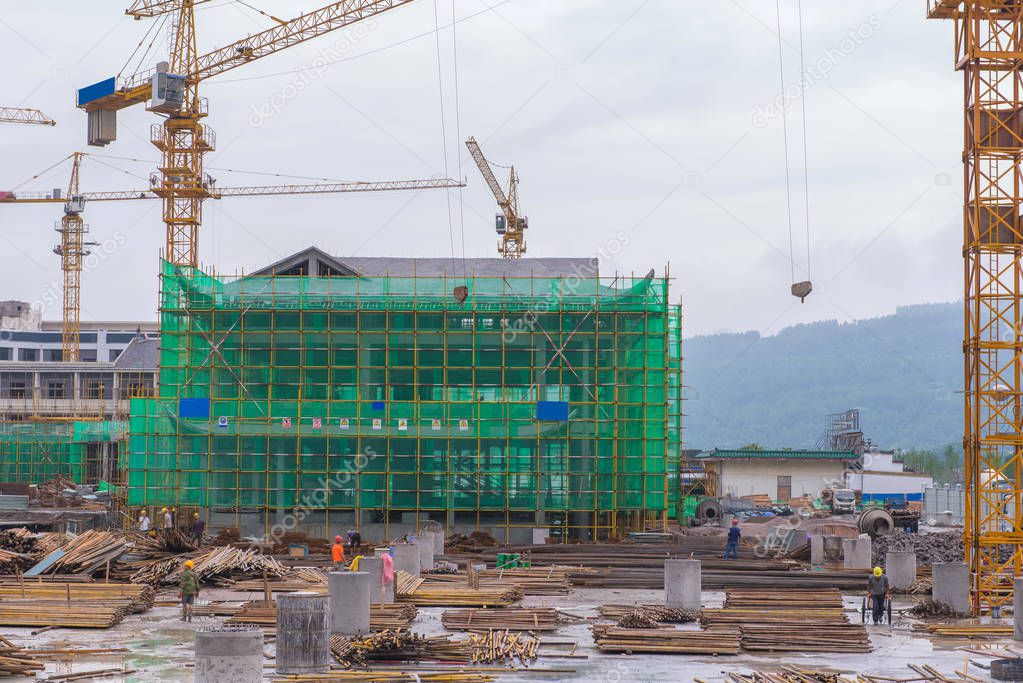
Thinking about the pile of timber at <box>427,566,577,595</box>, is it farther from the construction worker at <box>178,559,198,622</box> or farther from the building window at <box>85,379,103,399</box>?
the building window at <box>85,379,103,399</box>

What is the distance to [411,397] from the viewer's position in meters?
55.8

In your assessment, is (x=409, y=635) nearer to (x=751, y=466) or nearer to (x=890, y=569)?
(x=890, y=569)

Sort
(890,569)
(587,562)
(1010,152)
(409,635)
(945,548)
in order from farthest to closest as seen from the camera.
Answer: (945,548) < (587,562) < (890,569) < (1010,152) < (409,635)

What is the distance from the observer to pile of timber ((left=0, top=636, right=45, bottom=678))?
76.1 feet

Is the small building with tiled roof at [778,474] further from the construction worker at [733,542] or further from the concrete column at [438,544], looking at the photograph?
the construction worker at [733,542]

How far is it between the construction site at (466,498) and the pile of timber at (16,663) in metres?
0.07

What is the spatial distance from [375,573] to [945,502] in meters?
53.7

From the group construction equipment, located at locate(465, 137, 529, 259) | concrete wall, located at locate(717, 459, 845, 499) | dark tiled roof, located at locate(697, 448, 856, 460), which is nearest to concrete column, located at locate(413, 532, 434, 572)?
concrete wall, located at locate(717, 459, 845, 499)

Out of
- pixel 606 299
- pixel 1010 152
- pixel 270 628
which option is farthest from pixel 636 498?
pixel 270 628

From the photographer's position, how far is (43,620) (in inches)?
1162

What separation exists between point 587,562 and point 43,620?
18.4m

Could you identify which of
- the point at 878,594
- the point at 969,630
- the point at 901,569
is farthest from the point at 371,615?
the point at 901,569

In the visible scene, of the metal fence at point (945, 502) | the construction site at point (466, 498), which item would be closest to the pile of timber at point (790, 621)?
the construction site at point (466, 498)

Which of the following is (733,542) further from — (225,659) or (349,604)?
(225,659)
